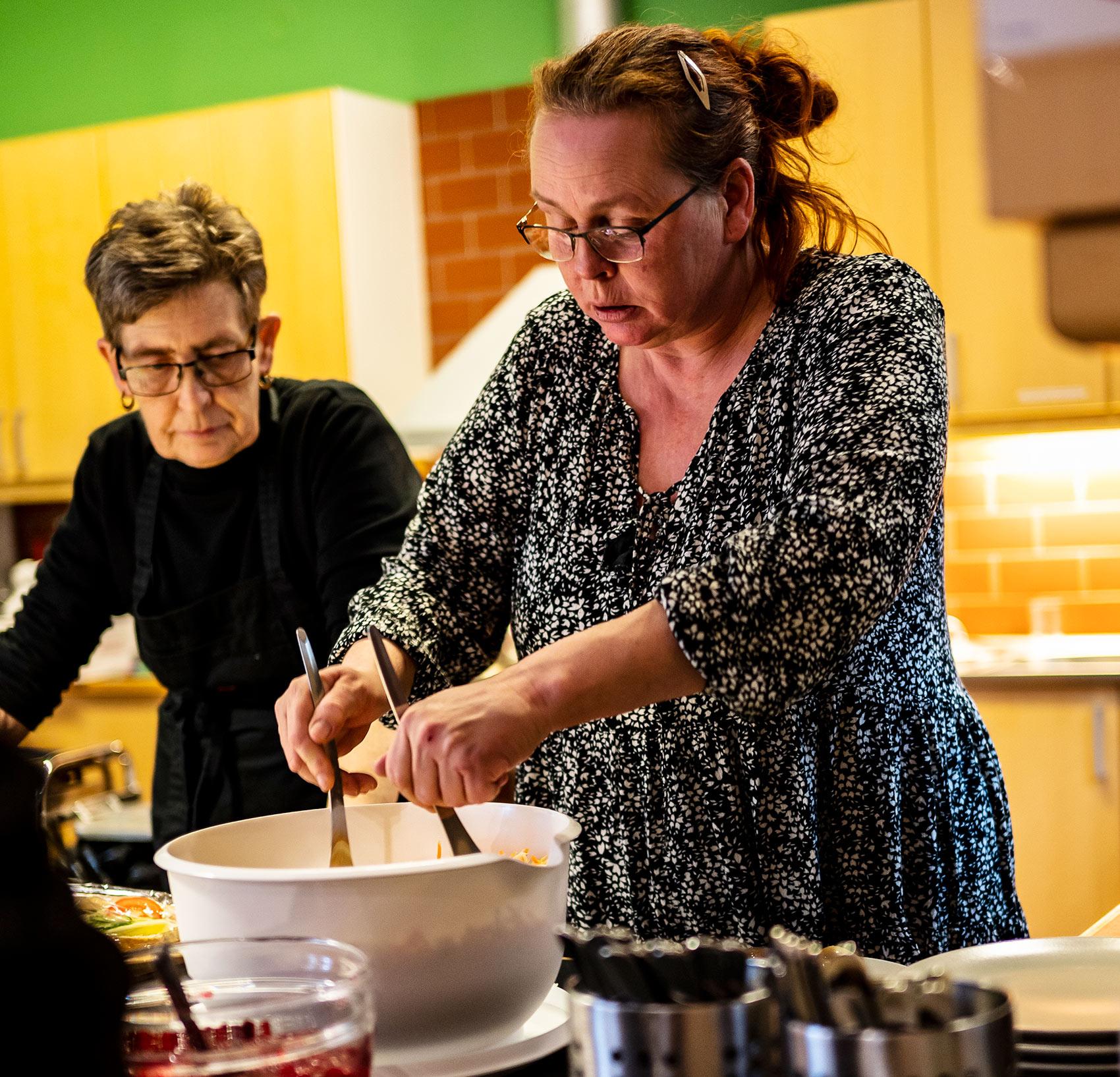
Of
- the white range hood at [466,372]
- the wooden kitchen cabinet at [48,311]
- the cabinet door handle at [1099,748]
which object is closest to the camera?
the cabinet door handle at [1099,748]

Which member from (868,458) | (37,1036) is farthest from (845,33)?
(37,1036)

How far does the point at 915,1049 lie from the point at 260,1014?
0.36m

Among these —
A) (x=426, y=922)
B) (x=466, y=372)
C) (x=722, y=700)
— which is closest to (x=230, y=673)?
(x=722, y=700)

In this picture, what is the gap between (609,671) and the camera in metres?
0.98

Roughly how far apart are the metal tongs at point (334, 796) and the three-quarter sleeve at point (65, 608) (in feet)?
2.93

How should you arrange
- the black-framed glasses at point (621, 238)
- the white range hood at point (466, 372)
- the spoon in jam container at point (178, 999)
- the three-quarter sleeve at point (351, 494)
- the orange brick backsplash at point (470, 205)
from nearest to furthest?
the spoon in jam container at point (178, 999) < the black-framed glasses at point (621, 238) < the three-quarter sleeve at point (351, 494) < the white range hood at point (466, 372) < the orange brick backsplash at point (470, 205)

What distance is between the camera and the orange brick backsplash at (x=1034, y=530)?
147 inches

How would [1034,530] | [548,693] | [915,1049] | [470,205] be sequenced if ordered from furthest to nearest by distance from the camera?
[470,205], [1034,530], [548,693], [915,1049]

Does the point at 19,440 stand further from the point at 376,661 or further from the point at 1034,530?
the point at 376,661

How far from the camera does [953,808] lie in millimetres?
1324

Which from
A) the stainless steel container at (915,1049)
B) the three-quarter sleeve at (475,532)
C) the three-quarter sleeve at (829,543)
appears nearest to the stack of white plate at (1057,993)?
the stainless steel container at (915,1049)

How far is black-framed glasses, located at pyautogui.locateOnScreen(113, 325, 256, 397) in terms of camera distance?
1.82 meters

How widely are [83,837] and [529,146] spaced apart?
2.40 meters

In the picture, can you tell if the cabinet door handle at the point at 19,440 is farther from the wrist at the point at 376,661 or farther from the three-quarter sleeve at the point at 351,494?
the wrist at the point at 376,661
